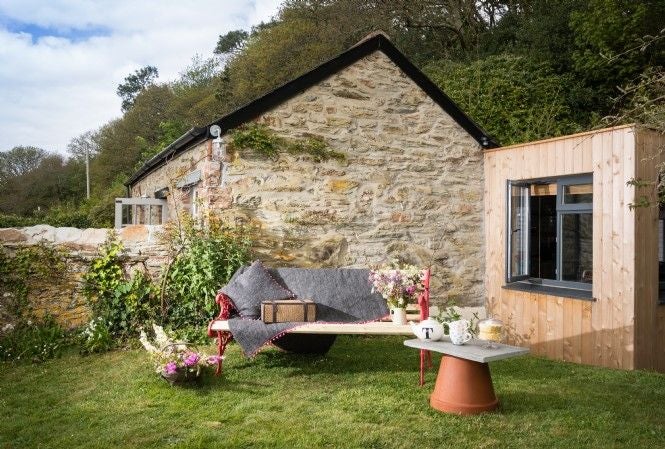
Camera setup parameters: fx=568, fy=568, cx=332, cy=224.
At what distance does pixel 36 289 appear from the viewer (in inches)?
263

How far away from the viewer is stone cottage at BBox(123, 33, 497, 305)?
23.3ft

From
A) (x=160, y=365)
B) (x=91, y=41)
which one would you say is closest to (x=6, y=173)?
(x=91, y=41)

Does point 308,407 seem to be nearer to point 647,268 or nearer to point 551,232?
point 647,268

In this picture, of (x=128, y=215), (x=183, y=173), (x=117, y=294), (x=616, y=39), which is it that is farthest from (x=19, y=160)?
(x=616, y=39)

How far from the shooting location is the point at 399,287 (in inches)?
214

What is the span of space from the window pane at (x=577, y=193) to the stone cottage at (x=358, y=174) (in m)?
1.38

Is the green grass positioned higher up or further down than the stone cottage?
further down

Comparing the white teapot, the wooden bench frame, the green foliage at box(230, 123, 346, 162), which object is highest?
the green foliage at box(230, 123, 346, 162)

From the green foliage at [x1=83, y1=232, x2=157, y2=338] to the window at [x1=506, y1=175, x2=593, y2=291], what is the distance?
192 inches

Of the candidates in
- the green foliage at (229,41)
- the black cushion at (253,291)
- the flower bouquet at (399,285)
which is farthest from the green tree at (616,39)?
the green foliage at (229,41)

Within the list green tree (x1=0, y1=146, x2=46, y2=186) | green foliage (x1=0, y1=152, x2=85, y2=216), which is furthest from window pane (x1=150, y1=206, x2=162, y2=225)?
green tree (x1=0, y1=146, x2=46, y2=186)

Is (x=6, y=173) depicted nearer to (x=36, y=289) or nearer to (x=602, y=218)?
(x=36, y=289)

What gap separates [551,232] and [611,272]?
1330 millimetres

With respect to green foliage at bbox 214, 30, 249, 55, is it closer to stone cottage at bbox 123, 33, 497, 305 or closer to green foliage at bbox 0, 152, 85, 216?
green foliage at bbox 0, 152, 85, 216
